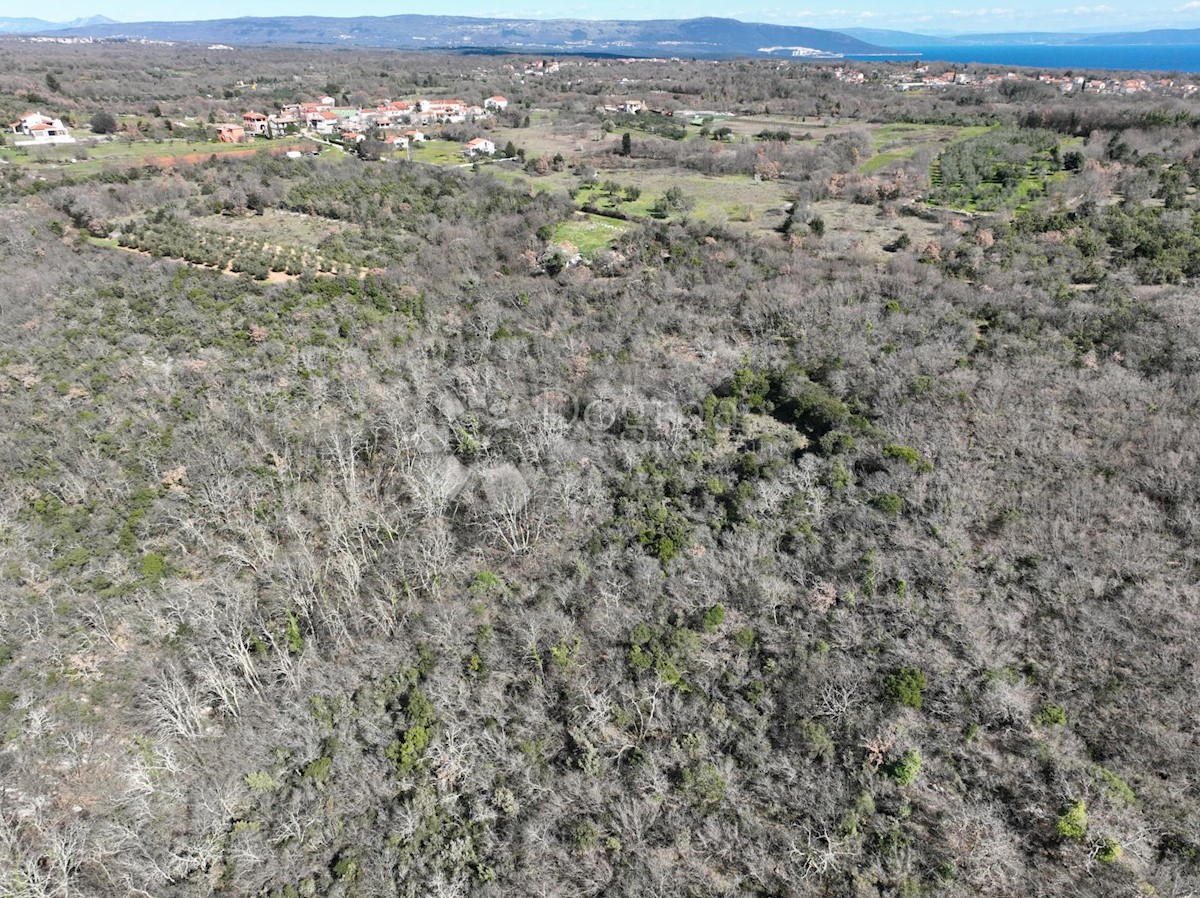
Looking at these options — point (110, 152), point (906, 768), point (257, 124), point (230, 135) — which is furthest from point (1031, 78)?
point (906, 768)

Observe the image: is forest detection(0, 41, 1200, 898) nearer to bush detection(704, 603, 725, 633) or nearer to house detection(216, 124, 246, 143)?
bush detection(704, 603, 725, 633)

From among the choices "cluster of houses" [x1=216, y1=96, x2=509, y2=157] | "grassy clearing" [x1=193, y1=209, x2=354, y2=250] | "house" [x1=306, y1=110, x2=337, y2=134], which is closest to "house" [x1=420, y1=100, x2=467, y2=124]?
"cluster of houses" [x1=216, y1=96, x2=509, y2=157]

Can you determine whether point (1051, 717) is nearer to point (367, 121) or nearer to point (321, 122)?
point (367, 121)

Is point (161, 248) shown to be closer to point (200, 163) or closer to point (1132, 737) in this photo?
point (200, 163)

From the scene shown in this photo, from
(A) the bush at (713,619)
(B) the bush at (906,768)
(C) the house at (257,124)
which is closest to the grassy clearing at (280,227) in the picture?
(C) the house at (257,124)

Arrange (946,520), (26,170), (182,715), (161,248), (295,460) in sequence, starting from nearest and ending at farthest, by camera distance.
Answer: (182,715) < (946,520) < (295,460) < (161,248) < (26,170)

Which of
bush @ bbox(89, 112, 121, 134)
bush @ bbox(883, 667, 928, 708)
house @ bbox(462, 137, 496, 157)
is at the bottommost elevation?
bush @ bbox(883, 667, 928, 708)

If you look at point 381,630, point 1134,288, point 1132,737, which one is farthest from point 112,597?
point 1134,288
